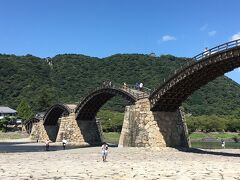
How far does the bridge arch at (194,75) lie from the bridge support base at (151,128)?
1.15m

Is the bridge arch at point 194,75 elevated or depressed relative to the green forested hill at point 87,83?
depressed

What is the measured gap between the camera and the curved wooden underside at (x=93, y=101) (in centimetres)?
6531

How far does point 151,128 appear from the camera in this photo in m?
49.7

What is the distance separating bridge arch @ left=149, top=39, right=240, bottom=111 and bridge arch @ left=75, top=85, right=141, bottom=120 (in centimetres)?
338

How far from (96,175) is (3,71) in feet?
545

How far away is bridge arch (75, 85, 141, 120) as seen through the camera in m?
55.1

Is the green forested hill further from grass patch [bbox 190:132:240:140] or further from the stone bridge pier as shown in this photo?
the stone bridge pier

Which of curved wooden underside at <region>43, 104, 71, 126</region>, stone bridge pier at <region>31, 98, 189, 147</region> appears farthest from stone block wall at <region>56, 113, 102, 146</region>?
stone bridge pier at <region>31, 98, 189, 147</region>

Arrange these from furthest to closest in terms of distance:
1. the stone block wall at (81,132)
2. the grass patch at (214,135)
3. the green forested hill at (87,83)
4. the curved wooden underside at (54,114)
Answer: the green forested hill at (87,83) < the grass patch at (214,135) < the curved wooden underside at (54,114) < the stone block wall at (81,132)

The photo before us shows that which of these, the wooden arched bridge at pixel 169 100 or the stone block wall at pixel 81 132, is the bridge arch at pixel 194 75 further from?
the stone block wall at pixel 81 132

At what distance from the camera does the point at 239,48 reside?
1515 inches

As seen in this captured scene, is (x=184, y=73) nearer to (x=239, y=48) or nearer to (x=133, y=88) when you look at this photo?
(x=239, y=48)

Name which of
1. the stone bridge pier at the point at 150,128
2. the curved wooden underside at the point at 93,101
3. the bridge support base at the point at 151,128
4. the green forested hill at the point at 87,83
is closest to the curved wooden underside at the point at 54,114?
the curved wooden underside at the point at 93,101

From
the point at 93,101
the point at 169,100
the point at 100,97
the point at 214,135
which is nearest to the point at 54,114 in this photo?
the point at 93,101
